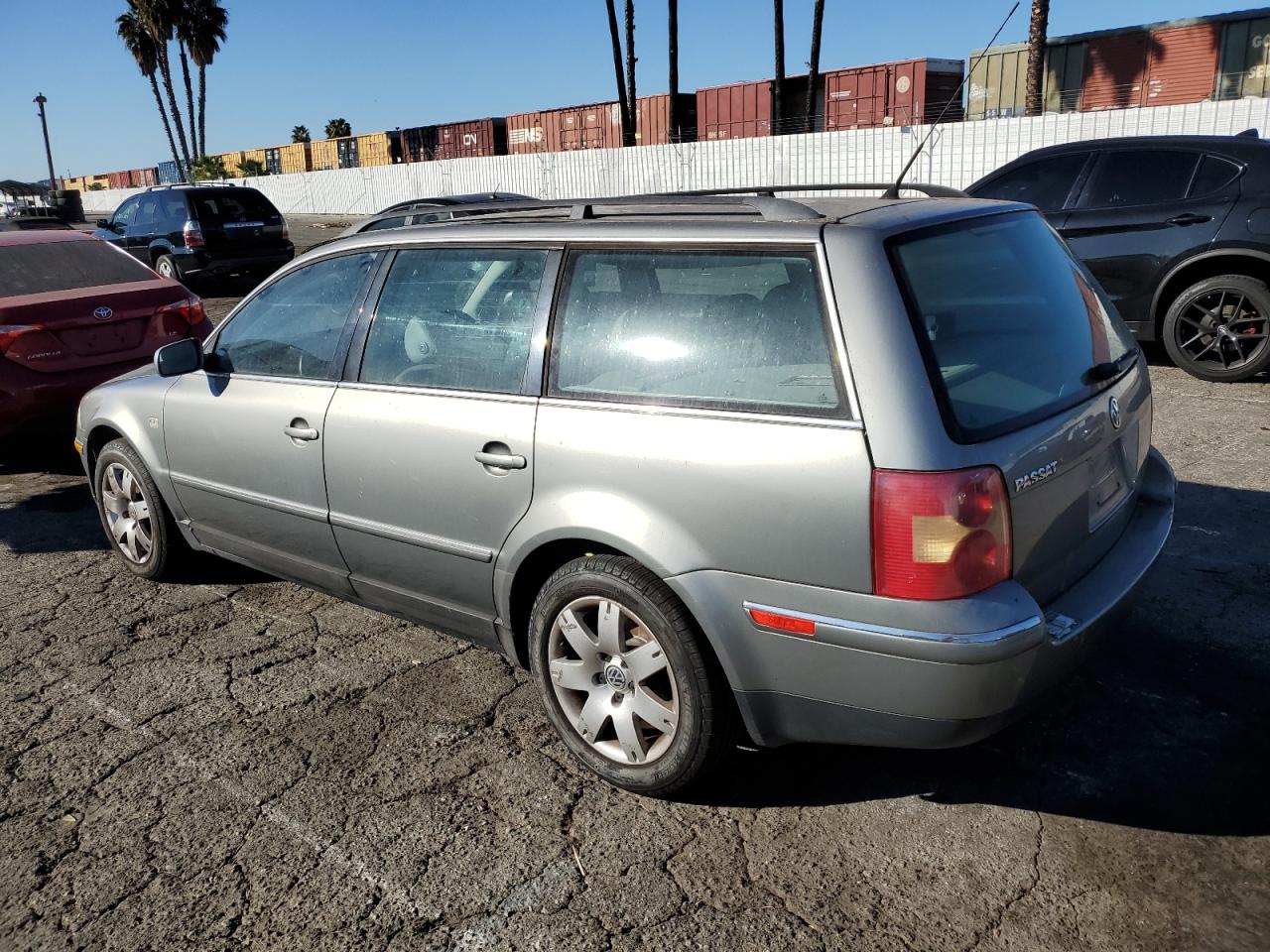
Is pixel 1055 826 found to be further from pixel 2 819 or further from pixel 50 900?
pixel 2 819

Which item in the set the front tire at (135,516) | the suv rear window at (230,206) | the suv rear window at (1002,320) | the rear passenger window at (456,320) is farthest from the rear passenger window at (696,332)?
the suv rear window at (230,206)

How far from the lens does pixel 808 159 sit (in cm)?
2173

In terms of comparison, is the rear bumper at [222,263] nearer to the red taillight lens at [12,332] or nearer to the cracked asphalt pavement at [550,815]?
the red taillight lens at [12,332]

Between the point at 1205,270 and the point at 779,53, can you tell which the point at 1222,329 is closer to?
the point at 1205,270

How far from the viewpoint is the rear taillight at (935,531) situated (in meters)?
2.37

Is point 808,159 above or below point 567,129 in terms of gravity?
below

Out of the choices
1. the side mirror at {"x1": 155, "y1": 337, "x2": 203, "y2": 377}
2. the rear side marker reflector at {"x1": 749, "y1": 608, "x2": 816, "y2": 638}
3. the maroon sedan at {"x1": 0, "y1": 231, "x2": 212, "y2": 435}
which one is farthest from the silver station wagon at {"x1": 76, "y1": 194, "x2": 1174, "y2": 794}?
the maroon sedan at {"x1": 0, "y1": 231, "x2": 212, "y2": 435}

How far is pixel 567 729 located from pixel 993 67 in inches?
1182

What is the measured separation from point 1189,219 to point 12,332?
794 cm

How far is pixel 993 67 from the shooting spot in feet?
94.0

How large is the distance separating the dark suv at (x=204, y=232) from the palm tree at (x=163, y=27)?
142 feet

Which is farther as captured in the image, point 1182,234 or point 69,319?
point 1182,234

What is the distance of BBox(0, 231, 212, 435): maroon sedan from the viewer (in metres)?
6.34

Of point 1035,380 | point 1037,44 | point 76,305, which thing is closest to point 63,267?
point 76,305
